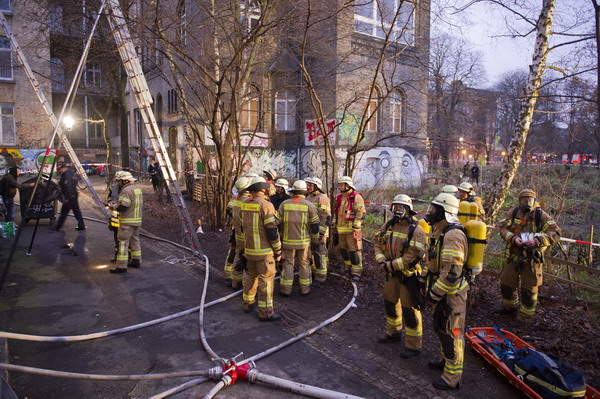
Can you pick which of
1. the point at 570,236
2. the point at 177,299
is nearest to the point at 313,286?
the point at 177,299

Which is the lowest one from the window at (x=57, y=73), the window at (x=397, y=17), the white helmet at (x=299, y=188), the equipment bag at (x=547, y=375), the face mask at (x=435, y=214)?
the equipment bag at (x=547, y=375)

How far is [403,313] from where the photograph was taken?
4.63 m

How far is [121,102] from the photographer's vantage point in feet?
59.1

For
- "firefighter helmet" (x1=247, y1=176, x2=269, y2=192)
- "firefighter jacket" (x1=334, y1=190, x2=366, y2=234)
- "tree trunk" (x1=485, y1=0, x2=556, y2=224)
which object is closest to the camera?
"firefighter helmet" (x1=247, y1=176, x2=269, y2=192)

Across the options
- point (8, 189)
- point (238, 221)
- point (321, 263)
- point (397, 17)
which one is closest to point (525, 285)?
point (321, 263)

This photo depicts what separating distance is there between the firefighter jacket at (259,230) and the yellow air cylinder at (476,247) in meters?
2.54

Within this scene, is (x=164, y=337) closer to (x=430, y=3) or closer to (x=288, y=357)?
(x=288, y=357)

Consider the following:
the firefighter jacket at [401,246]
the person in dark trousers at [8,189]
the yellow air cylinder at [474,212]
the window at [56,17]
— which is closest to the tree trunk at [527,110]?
the yellow air cylinder at [474,212]

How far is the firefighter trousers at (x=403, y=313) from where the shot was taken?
4547 mm

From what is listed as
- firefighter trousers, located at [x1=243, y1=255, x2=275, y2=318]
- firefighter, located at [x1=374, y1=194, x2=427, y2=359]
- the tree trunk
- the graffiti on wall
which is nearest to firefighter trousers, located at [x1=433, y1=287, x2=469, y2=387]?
firefighter, located at [x1=374, y1=194, x2=427, y2=359]

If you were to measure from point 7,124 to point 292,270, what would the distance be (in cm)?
2671

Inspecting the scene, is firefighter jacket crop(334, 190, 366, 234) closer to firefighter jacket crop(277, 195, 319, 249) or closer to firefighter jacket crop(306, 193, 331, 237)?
firefighter jacket crop(306, 193, 331, 237)

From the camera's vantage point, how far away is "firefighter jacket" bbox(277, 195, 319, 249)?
6.41 meters

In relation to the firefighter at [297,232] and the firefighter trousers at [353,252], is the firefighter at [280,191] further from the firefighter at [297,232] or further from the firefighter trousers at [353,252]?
the firefighter trousers at [353,252]
